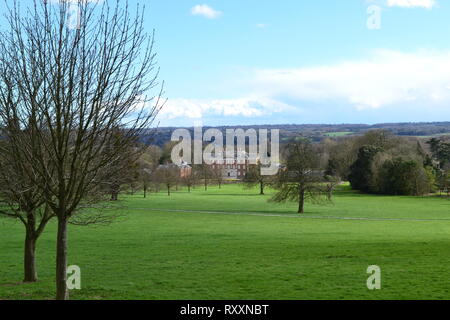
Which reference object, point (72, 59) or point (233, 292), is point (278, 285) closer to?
point (233, 292)

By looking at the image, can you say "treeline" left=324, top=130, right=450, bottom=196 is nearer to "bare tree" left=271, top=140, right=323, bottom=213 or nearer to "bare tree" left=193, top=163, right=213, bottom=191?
"bare tree" left=193, top=163, right=213, bottom=191

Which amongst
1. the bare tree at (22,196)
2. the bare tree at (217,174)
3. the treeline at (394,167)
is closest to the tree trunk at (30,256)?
the bare tree at (22,196)

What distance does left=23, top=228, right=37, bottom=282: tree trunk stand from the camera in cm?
1557

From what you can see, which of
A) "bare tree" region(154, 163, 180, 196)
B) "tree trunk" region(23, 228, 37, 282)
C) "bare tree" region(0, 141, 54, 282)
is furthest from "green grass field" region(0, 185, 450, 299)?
"bare tree" region(154, 163, 180, 196)

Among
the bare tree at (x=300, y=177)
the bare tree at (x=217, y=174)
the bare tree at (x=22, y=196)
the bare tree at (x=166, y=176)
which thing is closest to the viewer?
the bare tree at (x=22, y=196)

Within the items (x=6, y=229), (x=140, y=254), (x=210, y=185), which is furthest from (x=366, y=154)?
(x=140, y=254)

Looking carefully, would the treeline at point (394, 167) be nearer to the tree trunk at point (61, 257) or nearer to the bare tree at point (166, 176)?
the bare tree at point (166, 176)

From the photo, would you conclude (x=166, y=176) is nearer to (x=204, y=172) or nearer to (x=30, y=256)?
(x=204, y=172)

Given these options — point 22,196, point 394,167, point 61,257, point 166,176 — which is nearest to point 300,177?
point 22,196

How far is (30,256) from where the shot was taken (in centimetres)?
1591

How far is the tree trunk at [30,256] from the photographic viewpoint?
51.1ft

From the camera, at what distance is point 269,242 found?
90.3 ft

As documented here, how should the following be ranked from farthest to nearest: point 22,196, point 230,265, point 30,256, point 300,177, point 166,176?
point 166,176 < point 300,177 < point 230,265 < point 30,256 < point 22,196
